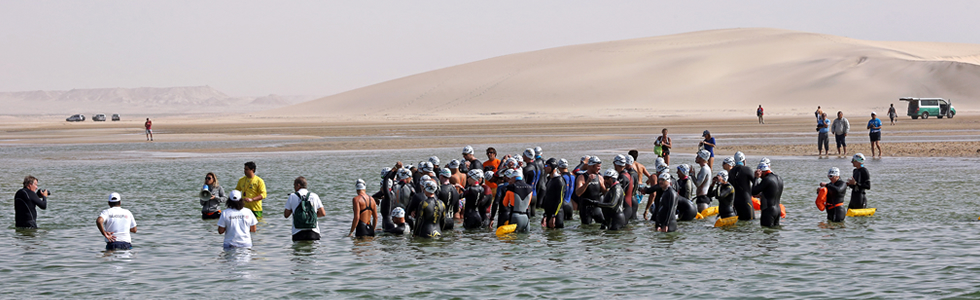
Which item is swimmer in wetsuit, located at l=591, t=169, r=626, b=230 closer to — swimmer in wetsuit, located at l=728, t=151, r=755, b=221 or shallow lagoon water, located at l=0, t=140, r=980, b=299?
shallow lagoon water, located at l=0, t=140, r=980, b=299

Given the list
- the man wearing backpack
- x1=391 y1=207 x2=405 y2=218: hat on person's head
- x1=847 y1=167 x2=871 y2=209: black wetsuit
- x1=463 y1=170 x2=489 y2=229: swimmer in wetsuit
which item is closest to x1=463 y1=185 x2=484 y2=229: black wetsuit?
x1=463 y1=170 x2=489 y2=229: swimmer in wetsuit

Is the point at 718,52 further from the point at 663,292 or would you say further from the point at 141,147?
the point at 663,292

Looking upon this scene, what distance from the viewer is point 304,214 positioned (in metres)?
15.7

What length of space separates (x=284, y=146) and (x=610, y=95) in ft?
359

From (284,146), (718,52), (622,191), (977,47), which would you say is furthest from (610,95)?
(622,191)

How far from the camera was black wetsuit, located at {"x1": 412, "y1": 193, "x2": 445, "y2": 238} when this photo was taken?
16047 millimetres

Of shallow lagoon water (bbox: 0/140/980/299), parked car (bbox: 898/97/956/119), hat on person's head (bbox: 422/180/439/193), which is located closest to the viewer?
shallow lagoon water (bbox: 0/140/980/299)

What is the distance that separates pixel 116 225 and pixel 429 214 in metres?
4.97

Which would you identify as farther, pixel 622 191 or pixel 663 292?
pixel 622 191

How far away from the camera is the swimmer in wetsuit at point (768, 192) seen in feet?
54.7

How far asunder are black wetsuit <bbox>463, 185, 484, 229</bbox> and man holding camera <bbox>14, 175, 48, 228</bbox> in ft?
24.6

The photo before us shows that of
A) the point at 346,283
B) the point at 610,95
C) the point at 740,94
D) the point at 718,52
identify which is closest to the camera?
the point at 346,283

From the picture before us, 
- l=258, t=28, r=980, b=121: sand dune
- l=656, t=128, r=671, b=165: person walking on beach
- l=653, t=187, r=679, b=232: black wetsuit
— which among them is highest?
l=258, t=28, r=980, b=121: sand dune

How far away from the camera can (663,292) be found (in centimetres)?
1224
